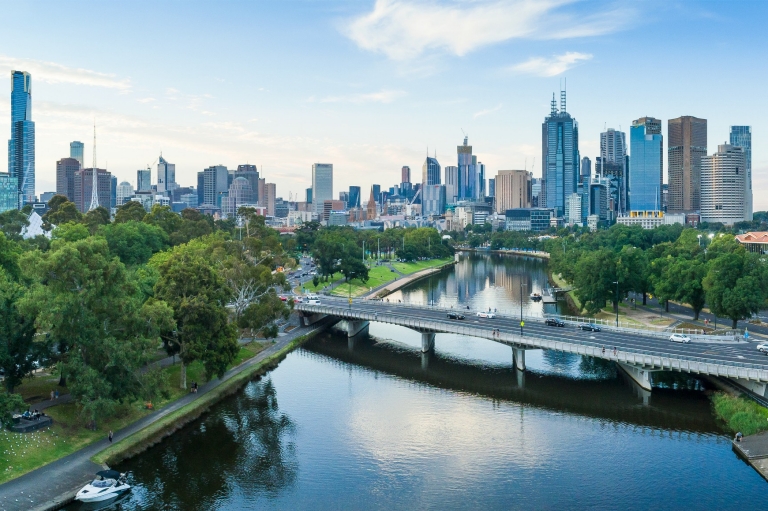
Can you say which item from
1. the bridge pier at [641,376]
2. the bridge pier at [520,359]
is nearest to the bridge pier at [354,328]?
the bridge pier at [520,359]

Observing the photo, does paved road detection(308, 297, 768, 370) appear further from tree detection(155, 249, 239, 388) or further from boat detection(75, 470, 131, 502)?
boat detection(75, 470, 131, 502)

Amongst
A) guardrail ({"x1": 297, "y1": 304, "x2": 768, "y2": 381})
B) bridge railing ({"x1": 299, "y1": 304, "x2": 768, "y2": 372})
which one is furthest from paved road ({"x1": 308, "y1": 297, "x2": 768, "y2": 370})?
guardrail ({"x1": 297, "y1": 304, "x2": 768, "y2": 381})

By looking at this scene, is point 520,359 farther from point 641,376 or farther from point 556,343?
point 641,376

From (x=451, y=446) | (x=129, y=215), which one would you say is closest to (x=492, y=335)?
(x=451, y=446)

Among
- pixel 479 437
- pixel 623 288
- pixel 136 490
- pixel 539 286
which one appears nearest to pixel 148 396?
pixel 136 490

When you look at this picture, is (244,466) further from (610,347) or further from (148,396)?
(610,347)

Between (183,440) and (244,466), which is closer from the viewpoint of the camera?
(244,466)

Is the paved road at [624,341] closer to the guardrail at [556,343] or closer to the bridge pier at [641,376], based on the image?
the guardrail at [556,343]
